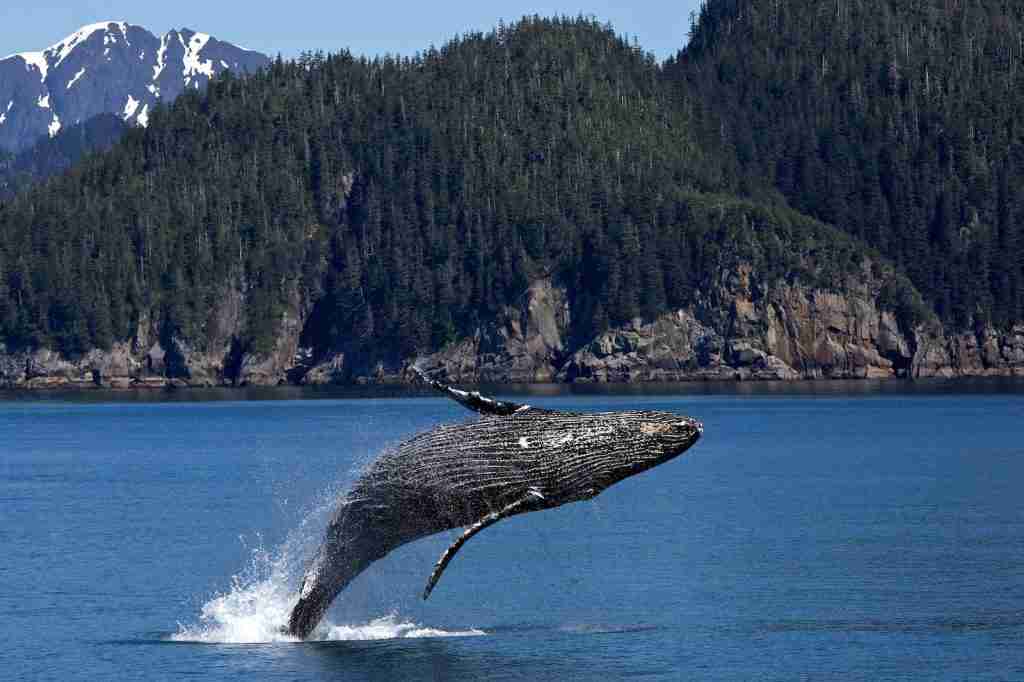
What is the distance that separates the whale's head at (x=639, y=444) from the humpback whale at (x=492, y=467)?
0.05 feet

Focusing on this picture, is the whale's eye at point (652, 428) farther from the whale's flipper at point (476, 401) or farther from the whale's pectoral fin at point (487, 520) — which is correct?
the whale's pectoral fin at point (487, 520)

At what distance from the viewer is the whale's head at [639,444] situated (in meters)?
24.3

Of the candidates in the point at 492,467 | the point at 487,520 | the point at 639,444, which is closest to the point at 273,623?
the point at 492,467

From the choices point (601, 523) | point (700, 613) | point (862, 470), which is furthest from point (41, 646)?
point (862, 470)

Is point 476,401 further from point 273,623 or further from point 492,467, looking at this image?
point 273,623

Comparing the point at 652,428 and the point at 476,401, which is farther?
the point at 476,401

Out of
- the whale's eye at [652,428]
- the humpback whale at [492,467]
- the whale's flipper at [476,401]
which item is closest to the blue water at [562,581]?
the humpback whale at [492,467]

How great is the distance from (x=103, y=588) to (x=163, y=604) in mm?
3736

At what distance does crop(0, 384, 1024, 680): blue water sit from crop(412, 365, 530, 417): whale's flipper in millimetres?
4675

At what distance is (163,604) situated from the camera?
44156mm

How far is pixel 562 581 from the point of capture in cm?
4788

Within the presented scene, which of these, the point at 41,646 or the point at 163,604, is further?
the point at 163,604

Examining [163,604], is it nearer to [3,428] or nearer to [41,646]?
[41,646]

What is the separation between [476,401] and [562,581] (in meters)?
24.0
